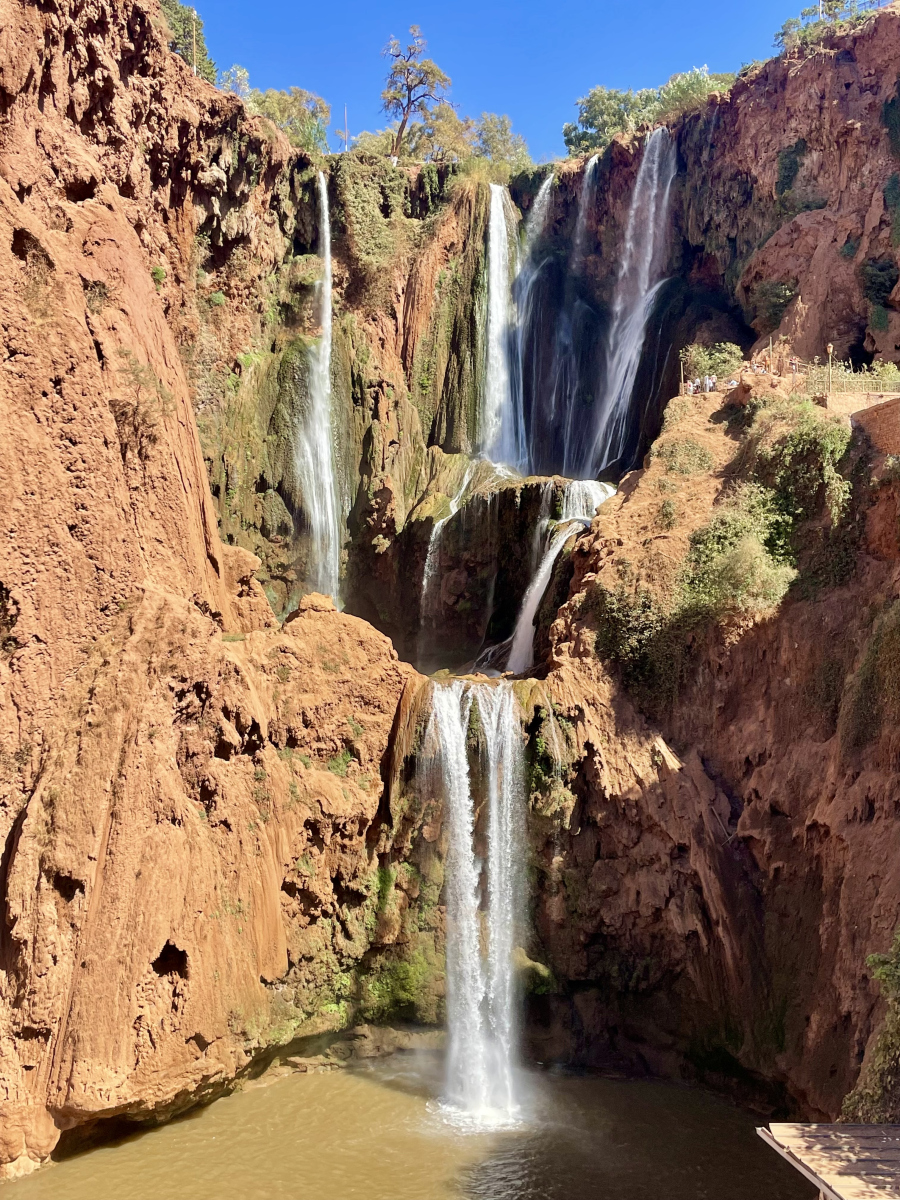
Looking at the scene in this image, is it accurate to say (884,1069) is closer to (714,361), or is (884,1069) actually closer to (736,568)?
(736,568)

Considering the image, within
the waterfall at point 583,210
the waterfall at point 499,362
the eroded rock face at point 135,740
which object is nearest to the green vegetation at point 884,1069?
the eroded rock face at point 135,740

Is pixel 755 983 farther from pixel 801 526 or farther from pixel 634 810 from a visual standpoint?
pixel 801 526

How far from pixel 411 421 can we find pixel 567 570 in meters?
12.3

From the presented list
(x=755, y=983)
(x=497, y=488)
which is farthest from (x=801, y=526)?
(x=497, y=488)

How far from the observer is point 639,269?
3369 cm

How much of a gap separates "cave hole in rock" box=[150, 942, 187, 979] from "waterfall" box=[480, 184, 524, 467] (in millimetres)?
20808

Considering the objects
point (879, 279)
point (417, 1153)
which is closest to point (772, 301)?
point (879, 279)

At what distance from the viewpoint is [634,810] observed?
17922mm

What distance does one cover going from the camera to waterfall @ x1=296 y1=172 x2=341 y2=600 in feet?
98.0

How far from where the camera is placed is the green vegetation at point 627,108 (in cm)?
3375

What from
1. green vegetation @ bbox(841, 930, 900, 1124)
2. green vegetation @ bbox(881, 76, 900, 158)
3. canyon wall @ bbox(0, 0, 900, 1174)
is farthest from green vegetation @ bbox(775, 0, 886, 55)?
green vegetation @ bbox(841, 930, 900, 1124)

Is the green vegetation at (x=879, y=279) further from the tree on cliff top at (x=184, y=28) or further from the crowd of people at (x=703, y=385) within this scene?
the tree on cliff top at (x=184, y=28)

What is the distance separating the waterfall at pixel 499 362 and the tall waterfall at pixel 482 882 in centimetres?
1552

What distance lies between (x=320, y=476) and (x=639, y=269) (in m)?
13.0
